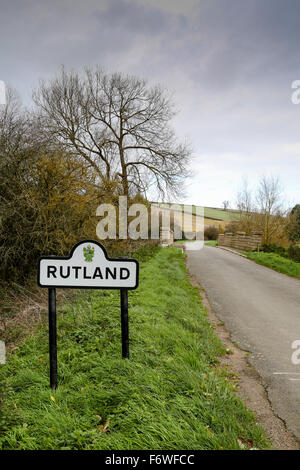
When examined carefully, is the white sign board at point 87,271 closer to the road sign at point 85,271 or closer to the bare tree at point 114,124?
the road sign at point 85,271

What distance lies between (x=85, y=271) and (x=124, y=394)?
1.28m

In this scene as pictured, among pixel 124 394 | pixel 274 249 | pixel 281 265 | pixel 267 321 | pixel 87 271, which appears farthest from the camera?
pixel 274 249

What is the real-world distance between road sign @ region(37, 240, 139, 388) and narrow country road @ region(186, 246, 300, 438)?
2110 mm

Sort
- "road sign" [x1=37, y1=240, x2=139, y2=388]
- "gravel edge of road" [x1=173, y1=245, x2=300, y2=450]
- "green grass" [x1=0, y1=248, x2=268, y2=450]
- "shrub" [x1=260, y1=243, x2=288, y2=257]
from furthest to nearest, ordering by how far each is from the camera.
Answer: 1. "shrub" [x1=260, y1=243, x2=288, y2=257]
2. "road sign" [x1=37, y1=240, x2=139, y2=388]
3. "gravel edge of road" [x1=173, y1=245, x2=300, y2=450]
4. "green grass" [x1=0, y1=248, x2=268, y2=450]

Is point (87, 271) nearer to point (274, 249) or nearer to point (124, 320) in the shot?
point (124, 320)

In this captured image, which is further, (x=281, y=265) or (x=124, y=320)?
(x=281, y=265)

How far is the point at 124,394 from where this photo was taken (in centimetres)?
296

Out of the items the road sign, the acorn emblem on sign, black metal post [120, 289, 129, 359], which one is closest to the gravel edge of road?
black metal post [120, 289, 129, 359]

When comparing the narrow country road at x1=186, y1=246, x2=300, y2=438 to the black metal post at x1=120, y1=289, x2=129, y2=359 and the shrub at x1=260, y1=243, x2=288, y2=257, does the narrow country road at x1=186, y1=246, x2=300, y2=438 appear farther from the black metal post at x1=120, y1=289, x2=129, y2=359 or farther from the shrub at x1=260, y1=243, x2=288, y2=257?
the shrub at x1=260, y1=243, x2=288, y2=257

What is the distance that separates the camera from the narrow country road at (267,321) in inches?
137

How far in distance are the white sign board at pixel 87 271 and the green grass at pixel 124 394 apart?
101 centimetres

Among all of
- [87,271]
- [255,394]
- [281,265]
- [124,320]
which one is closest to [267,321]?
[255,394]

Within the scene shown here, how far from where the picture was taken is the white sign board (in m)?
3.21
